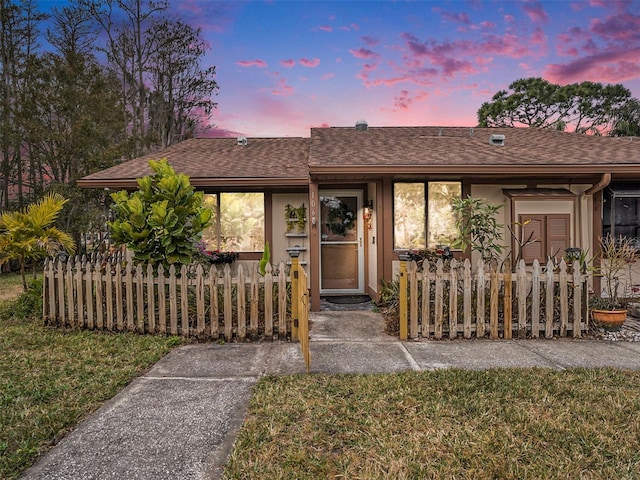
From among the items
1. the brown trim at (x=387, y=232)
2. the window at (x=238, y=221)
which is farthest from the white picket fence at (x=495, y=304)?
the window at (x=238, y=221)

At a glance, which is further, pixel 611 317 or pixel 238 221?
pixel 238 221

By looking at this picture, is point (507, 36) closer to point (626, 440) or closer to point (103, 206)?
point (626, 440)

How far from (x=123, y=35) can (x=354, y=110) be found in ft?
45.6

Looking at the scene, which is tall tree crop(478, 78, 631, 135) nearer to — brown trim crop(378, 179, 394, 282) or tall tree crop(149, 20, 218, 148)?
tall tree crop(149, 20, 218, 148)

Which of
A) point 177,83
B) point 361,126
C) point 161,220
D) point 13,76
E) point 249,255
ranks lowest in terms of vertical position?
point 249,255

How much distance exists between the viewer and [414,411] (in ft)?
10.6

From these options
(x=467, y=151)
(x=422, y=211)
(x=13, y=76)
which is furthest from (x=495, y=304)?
(x=13, y=76)

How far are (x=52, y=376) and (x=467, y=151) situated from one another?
8.11 meters

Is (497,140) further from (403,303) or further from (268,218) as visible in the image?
(403,303)

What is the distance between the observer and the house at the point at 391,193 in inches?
292

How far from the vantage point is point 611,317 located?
5.69 metres

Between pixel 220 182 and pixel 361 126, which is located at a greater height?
pixel 361 126

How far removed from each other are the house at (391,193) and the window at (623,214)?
0.02 meters

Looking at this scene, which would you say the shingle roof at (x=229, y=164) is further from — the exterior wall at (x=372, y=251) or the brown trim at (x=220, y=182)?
the exterior wall at (x=372, y=251)
